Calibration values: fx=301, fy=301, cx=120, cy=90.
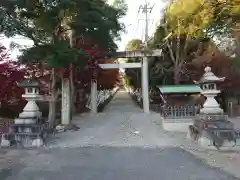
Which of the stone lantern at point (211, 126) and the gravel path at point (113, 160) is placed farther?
the stone lantern at point (211, 126)

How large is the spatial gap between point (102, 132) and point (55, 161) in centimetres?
547

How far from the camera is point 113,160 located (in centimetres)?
803

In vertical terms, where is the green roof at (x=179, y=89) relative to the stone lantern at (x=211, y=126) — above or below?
above

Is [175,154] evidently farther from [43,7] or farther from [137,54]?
[137,54]

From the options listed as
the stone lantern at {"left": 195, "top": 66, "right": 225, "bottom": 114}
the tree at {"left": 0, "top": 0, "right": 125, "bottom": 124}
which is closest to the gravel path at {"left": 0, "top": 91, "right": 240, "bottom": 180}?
the stone lantern at {"left": 195, "top": 66, "right": 225, "bottom": 114}

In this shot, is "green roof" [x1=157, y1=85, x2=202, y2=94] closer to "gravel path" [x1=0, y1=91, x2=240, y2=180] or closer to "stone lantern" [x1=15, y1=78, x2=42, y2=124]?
"gravel path" [x1=0, y1=91, x2=240, y2=180]

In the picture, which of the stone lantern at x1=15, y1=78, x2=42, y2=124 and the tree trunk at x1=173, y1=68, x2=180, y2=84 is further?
the tree trunk at x1=173, y1=68, x2=180, y2=84

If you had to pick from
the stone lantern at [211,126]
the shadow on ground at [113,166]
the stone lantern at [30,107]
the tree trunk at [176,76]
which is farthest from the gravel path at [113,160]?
the tree trunk at [176,76]

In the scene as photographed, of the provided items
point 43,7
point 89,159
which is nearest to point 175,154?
point 89,159

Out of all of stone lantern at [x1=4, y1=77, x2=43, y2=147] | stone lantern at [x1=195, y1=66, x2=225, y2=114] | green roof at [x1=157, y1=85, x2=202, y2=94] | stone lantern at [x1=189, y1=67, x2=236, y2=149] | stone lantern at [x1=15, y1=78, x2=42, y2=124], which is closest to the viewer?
stone lantern at [x1=189, y1=67, x2=236, y2=149]

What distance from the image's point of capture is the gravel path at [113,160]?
6.52 m

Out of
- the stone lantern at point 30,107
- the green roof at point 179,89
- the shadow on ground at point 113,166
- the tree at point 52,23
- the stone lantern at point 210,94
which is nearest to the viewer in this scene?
the shadow on ground at point 113,166

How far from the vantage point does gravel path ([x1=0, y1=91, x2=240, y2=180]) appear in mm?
6516

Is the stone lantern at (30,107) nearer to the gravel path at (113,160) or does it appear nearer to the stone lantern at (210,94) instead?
the gravel path at (113,160)
